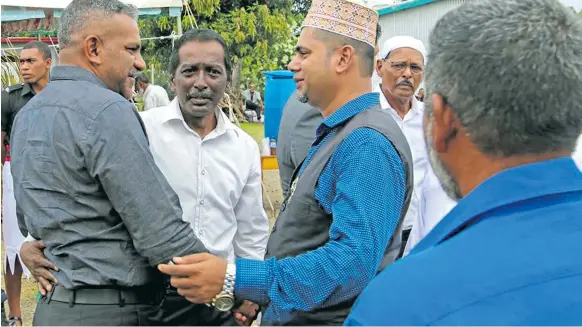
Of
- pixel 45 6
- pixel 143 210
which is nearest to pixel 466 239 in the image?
pixel 143 210

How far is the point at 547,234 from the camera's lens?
1.09m

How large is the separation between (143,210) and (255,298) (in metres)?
0.48

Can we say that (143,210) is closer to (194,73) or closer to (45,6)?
(194,73)

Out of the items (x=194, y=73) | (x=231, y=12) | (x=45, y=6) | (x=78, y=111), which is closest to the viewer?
(x=78, y=111)

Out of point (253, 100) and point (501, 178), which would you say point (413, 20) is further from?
point (501, 178)

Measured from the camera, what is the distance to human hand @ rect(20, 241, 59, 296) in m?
2.54

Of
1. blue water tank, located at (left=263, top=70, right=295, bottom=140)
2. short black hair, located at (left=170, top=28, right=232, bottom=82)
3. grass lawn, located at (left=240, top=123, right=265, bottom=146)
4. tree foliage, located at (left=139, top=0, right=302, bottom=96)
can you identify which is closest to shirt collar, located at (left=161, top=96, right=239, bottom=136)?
short black hair, located at (left=170, top=28, right=232, bottom=82)

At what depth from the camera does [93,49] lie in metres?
2.56

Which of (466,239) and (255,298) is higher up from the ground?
(466,239)

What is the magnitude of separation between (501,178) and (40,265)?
1924mm

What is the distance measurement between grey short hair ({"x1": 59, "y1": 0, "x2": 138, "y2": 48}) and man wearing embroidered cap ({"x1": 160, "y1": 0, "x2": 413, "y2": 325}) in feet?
2.33

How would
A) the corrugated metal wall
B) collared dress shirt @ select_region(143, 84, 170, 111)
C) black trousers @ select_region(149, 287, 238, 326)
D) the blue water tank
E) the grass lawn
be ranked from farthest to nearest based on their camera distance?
the grass lawn → the corrugated metal wall → the blue water tank → collared dress shirt @ select_region(143, 84, 170, 111) → black trousers @ select_region(149, 287, 238, 326)

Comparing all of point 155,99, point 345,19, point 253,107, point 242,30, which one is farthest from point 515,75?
point 253,107

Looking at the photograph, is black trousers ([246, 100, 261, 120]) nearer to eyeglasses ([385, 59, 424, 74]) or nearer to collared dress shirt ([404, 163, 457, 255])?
eyeglasses ([385, 59, 424, 74])
